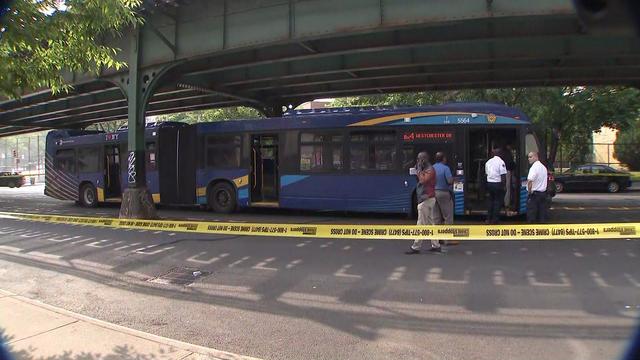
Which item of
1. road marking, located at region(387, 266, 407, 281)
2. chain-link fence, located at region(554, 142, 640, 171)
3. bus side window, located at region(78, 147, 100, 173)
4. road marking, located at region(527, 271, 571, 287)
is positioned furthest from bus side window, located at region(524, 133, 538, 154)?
chain-link fence, located at region(554, 142, 640, 171)

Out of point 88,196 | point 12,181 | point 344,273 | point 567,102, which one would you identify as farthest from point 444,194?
point 12,181

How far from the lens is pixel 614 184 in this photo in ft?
83.8

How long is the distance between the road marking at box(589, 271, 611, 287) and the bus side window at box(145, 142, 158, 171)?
14.7m

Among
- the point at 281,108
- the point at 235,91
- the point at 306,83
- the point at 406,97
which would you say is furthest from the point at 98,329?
the point at 406,97

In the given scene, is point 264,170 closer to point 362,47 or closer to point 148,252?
point 362,47

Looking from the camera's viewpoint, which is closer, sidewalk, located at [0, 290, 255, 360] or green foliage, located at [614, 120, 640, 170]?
sidewalk, located at [0, 290, 255, 360]

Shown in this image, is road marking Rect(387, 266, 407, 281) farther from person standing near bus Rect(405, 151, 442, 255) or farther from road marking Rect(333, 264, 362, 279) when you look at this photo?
person standing near bus Rect(405, 151, 442, 255)

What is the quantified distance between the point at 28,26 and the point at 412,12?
865cm

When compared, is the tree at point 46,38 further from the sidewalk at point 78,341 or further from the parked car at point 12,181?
the parked car at point 12,181

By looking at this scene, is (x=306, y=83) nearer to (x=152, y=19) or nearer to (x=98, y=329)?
(x=152, y=19)

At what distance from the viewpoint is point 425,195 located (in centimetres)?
888

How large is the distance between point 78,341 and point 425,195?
5998 mm

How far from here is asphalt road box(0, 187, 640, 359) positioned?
4.81 metres

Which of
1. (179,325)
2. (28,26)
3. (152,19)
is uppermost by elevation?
(152,19)
